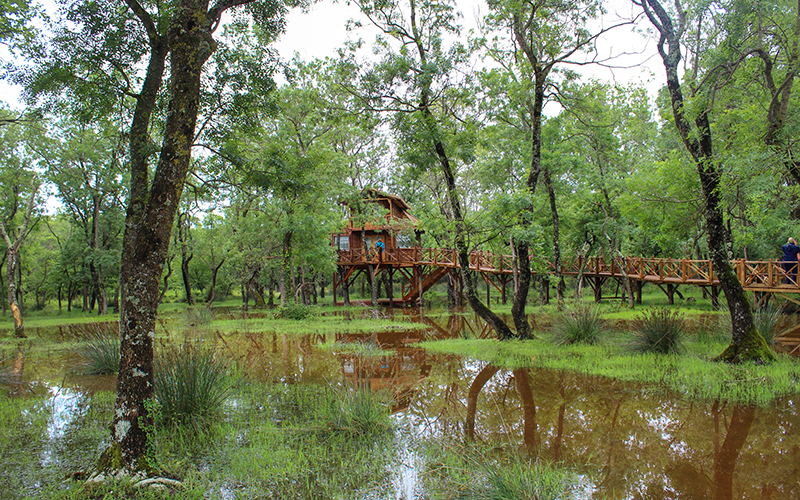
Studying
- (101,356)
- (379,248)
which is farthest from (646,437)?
(379,248)

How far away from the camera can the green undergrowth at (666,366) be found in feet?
20.2

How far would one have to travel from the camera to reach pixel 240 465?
13.3 feet

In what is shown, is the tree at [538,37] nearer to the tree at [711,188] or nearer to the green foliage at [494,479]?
the tree at [711,188]

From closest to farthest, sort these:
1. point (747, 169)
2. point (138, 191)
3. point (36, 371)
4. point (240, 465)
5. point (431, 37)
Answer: point (240, 465)
point (138, 191)
point (747, 169)
point (36, 371)
point (431, 37)

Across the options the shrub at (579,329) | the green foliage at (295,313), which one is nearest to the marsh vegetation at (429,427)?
the shrub at (579,329)

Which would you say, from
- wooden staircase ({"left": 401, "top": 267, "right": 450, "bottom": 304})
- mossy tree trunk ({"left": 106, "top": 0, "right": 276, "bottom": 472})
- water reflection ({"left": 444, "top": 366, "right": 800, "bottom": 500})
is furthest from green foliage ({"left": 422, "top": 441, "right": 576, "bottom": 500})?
wooden staircase ({"left": 401, "top": 267, "right": 450, "bottom": 304})

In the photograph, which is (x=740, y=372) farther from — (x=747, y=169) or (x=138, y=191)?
(x=138, y=191)

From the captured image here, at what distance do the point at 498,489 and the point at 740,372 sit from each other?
5959 millimetres

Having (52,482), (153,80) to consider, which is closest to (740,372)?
(52,482)

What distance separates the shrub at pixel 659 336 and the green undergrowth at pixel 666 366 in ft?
0.80

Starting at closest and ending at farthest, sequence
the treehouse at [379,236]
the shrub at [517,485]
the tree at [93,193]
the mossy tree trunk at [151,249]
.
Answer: the shrub at [517,485], the mossy tree trunk at [151,249], the tree at [93,193], the treehouse at [379,236]

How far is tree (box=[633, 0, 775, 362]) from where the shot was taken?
7.38 metres

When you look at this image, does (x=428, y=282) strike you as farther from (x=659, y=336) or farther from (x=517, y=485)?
(x=517, y=485)

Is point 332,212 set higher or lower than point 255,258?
higher
